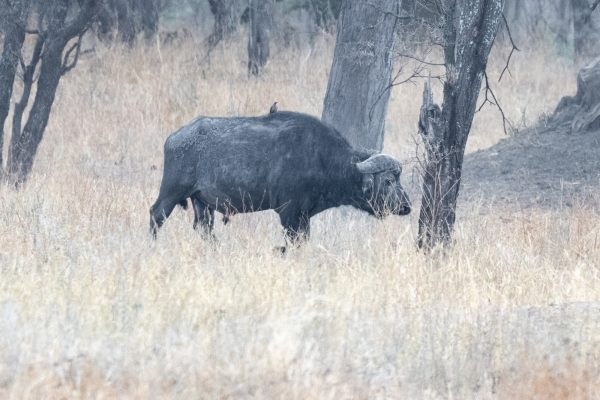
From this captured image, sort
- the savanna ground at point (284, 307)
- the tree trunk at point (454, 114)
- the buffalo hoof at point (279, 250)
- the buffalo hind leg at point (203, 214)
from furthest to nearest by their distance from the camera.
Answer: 1. the buffalo hind leg at point (203, 214)
2. the tree trunk at point (454, 114)
3. the buffalo hoof at point (279, 250)
4. the savanna ground at point (284, 307)

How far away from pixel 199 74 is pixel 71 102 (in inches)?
104

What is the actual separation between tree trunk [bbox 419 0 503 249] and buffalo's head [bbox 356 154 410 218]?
0.45 metres

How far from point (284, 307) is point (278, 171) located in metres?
2.65

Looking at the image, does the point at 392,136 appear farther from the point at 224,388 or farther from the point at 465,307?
the point at 224,388

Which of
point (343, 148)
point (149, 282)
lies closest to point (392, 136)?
point (343, 148)

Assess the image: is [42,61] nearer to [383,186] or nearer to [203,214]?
[203,214]

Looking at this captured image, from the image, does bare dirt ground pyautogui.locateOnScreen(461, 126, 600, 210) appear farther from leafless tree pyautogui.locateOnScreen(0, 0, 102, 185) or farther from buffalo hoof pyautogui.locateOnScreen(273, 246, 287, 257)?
leafless tree pyautogui.locateOnScreen(0, 0, 102, 185)

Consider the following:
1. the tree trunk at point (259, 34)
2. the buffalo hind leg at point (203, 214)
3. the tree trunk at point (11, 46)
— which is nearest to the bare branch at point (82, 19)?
the tree trunk at point (11, 46)

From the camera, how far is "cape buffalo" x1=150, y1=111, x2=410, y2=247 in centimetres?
746

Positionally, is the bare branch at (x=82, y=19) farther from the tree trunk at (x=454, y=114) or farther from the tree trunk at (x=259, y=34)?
the tree trunk at (x=259, y=34)

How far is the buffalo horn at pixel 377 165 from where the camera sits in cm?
752

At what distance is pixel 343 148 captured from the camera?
25.3 feet

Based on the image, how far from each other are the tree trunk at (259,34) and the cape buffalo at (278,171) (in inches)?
417

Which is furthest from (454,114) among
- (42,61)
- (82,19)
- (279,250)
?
(42,61)
